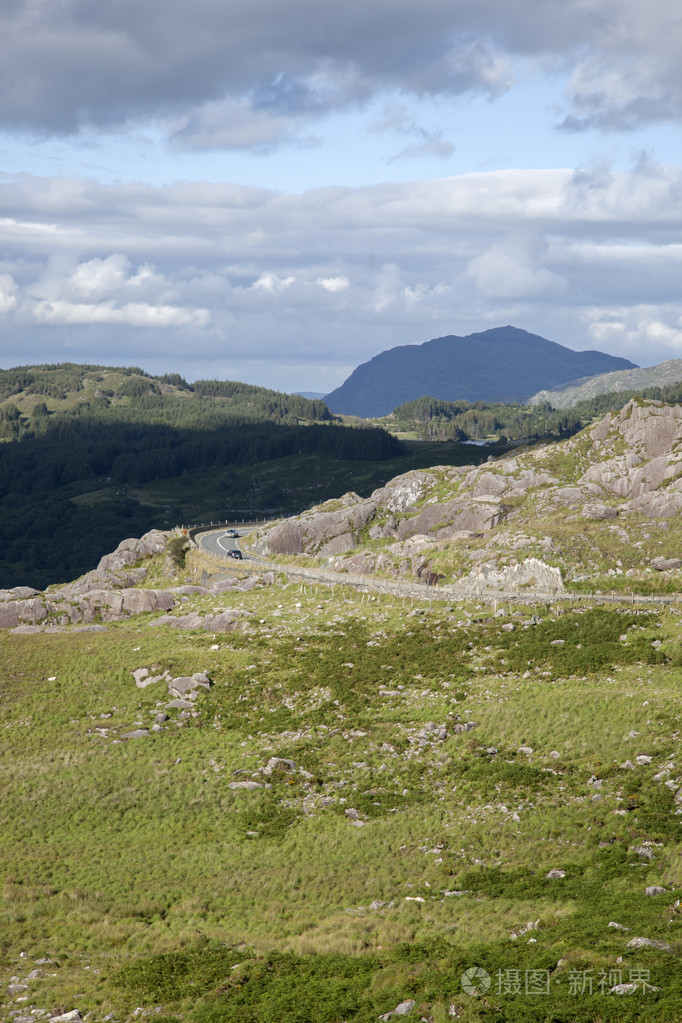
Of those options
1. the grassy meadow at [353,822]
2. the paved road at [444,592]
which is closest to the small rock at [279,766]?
the grassy meadow at [353,822]

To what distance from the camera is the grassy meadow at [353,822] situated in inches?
827

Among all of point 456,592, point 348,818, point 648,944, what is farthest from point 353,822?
point 456,592

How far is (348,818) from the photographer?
111ft

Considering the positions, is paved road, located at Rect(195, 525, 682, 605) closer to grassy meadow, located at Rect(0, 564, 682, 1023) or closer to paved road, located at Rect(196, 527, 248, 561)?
grassy meadow, located at Rect(0, 564, 682, 1023)

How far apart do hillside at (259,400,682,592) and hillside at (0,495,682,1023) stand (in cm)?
1572

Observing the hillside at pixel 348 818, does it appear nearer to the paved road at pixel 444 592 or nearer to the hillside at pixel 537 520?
the paved road at pixel 444 592

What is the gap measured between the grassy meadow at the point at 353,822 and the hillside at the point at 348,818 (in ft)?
0.39

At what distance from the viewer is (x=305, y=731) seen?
142ft

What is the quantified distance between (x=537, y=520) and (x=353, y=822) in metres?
66.6

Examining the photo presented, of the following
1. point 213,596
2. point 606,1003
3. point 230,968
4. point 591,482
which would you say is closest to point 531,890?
point 606,1003

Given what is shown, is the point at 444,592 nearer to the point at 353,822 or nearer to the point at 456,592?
the point at 456,592

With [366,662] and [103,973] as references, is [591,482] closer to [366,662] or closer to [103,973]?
[366,662]

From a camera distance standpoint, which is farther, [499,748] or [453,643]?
[453,643]

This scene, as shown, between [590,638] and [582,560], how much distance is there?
27.9 metres
